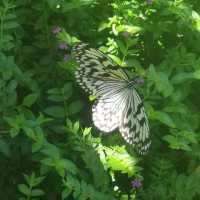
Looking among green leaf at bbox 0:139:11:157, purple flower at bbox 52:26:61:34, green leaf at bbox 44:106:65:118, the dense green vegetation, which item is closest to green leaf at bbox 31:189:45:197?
the dense green vegetation

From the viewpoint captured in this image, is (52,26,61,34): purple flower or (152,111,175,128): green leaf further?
(52,26,61,34): purple flower

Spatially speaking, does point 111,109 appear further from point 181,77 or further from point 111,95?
point 181,77

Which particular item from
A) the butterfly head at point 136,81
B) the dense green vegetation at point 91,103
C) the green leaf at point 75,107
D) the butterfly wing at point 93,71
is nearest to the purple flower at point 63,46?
the dense green vegetation at point 91,103

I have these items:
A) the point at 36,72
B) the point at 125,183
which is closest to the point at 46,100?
the point at 36,72

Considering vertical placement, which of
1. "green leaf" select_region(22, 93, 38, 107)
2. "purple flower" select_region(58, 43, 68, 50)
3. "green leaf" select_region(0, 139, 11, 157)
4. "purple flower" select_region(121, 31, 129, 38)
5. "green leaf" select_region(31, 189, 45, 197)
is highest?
"purple flower" select_region(121, 31, 129, 38)

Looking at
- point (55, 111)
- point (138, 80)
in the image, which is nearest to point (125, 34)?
point (138, 80)

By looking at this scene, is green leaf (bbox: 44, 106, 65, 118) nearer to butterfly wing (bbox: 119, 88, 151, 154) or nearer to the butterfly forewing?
the butterfly forewing

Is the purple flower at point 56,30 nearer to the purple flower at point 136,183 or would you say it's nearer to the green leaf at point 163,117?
the green leaf at point 163,117

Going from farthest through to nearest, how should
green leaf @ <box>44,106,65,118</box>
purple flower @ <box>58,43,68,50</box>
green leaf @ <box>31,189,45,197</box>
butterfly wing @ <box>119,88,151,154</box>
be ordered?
1. purple flower @ <box>58,43,68,50</box>
2. green leaf @ <box>44,106,65,118</box>
3. butterfly wing @ <box>119,88,151,154</box>
4. green leaf @ <box>31,189,45,197</box>
